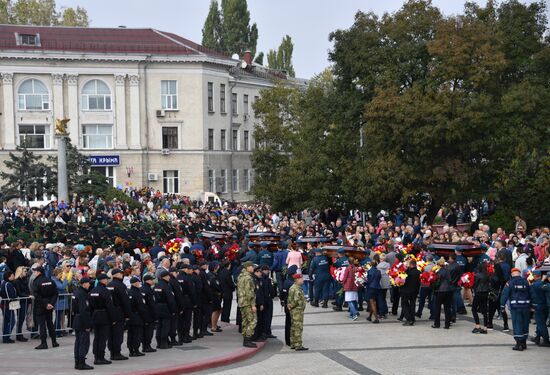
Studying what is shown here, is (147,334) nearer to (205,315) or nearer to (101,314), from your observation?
(101,314)

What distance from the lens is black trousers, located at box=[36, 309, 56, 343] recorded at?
20.4 m

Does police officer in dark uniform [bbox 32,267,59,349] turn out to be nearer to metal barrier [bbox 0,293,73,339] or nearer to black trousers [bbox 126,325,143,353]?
metal barrier [bbox 0,293,73,339]

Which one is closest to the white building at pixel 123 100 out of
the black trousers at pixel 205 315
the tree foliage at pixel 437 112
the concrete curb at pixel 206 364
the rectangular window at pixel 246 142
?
the rectangular window at pixel 246 142

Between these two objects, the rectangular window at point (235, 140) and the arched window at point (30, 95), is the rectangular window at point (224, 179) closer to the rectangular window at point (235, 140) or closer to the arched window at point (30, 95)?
the rectangular window at point (235, 140)

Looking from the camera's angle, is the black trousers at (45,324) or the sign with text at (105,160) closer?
the black trousers at (45,324)

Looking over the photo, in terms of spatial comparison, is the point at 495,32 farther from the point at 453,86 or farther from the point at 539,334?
the point at 539,334

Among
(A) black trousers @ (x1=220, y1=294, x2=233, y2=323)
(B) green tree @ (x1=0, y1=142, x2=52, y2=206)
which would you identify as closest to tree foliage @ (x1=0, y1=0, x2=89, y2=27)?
(B) green tree @ (x1=0, y1=142, x2=52, y2=206)

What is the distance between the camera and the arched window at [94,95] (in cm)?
7488

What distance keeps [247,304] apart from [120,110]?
184ft

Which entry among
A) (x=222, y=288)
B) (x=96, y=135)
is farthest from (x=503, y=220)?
(x=96, y=135)

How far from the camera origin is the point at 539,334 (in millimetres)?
21047

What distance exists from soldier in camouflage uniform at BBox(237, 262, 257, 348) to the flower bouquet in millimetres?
5571

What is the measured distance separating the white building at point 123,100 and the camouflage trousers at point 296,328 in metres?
55.5

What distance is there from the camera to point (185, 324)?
838 inches
